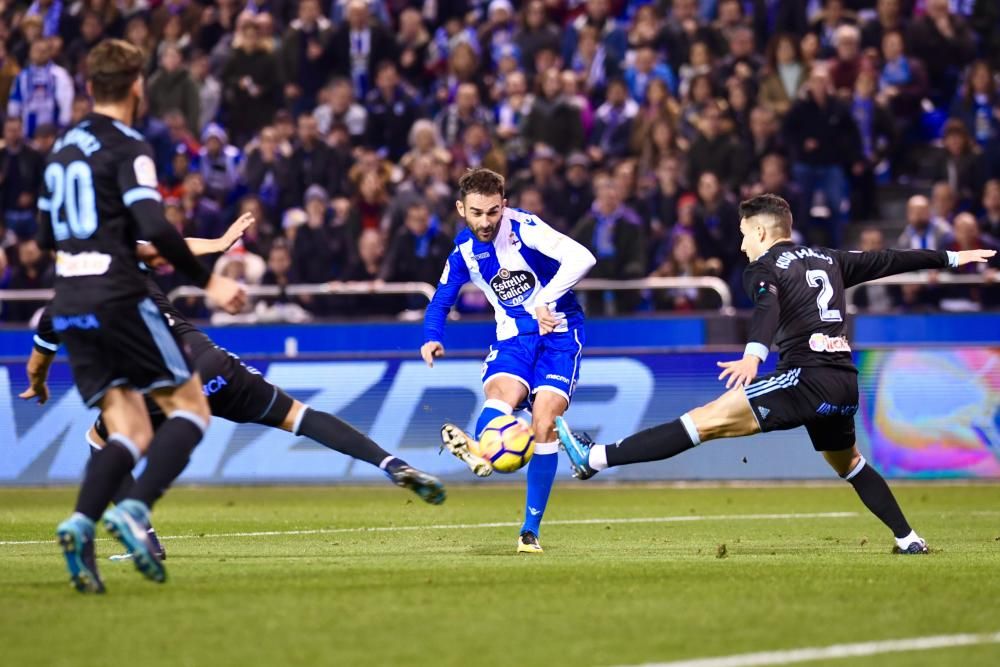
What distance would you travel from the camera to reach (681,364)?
669 inches

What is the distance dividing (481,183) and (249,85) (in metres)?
13.8

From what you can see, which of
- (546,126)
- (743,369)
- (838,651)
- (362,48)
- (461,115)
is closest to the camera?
(838,651)

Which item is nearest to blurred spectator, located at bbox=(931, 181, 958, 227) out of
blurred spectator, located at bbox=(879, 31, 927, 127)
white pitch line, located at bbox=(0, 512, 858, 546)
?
blurred spectator, located at bbox=(879, 31, 927, 127)

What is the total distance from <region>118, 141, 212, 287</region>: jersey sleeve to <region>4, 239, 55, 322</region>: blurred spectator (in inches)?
554

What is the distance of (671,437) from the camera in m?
9.93

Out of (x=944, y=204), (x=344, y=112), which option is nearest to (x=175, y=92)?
(x=344, y=112)

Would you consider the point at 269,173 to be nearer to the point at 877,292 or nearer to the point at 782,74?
the point at 782,74

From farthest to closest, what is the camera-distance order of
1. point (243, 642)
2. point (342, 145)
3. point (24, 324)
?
1. point (342, 145)
2. point (24, 324)
3. point (243, 642)

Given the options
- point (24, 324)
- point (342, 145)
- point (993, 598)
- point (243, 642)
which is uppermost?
point (243, 642)

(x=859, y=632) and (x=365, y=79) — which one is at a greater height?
(x=859, y=632)

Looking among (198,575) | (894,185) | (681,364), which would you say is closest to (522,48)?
(894,185)

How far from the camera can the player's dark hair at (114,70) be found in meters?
7.45

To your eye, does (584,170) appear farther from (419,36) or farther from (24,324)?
(24,324)

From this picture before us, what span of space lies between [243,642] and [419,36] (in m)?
18.5
